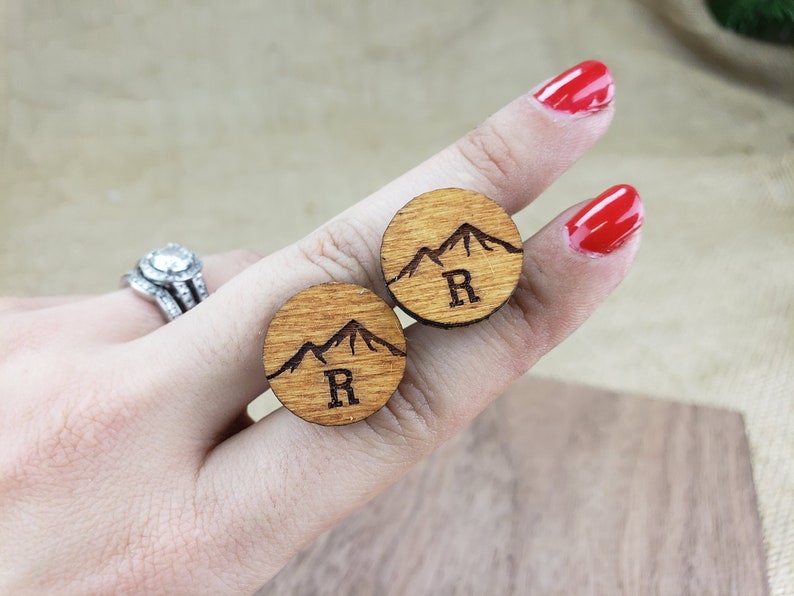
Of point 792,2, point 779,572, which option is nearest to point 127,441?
point 779,572

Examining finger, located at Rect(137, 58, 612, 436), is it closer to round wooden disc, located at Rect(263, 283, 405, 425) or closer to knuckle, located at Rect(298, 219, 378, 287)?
knuckle, located at Rect(298, 219, 378, 287)

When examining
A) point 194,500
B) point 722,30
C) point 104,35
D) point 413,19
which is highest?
point 104,35

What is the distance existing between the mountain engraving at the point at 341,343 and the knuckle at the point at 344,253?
0.12 metres

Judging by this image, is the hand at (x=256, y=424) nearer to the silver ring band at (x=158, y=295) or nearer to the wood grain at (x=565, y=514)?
the silver ring band at (x=158, y=295)

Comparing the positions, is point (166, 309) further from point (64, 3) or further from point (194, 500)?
point (64, 3)

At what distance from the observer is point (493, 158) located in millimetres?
922

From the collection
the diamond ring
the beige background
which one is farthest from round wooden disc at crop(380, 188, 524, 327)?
the beige background

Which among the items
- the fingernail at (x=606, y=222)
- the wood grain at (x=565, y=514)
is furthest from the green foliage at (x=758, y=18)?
the fingernail at (x=606, y=222)

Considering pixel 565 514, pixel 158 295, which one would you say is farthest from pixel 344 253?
pixel 565 514

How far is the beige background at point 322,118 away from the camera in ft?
5.98

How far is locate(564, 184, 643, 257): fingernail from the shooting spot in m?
0.85

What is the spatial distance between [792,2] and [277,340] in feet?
4.97

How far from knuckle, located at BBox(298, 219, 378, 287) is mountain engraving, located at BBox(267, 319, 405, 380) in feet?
0.41

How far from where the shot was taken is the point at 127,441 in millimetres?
894
